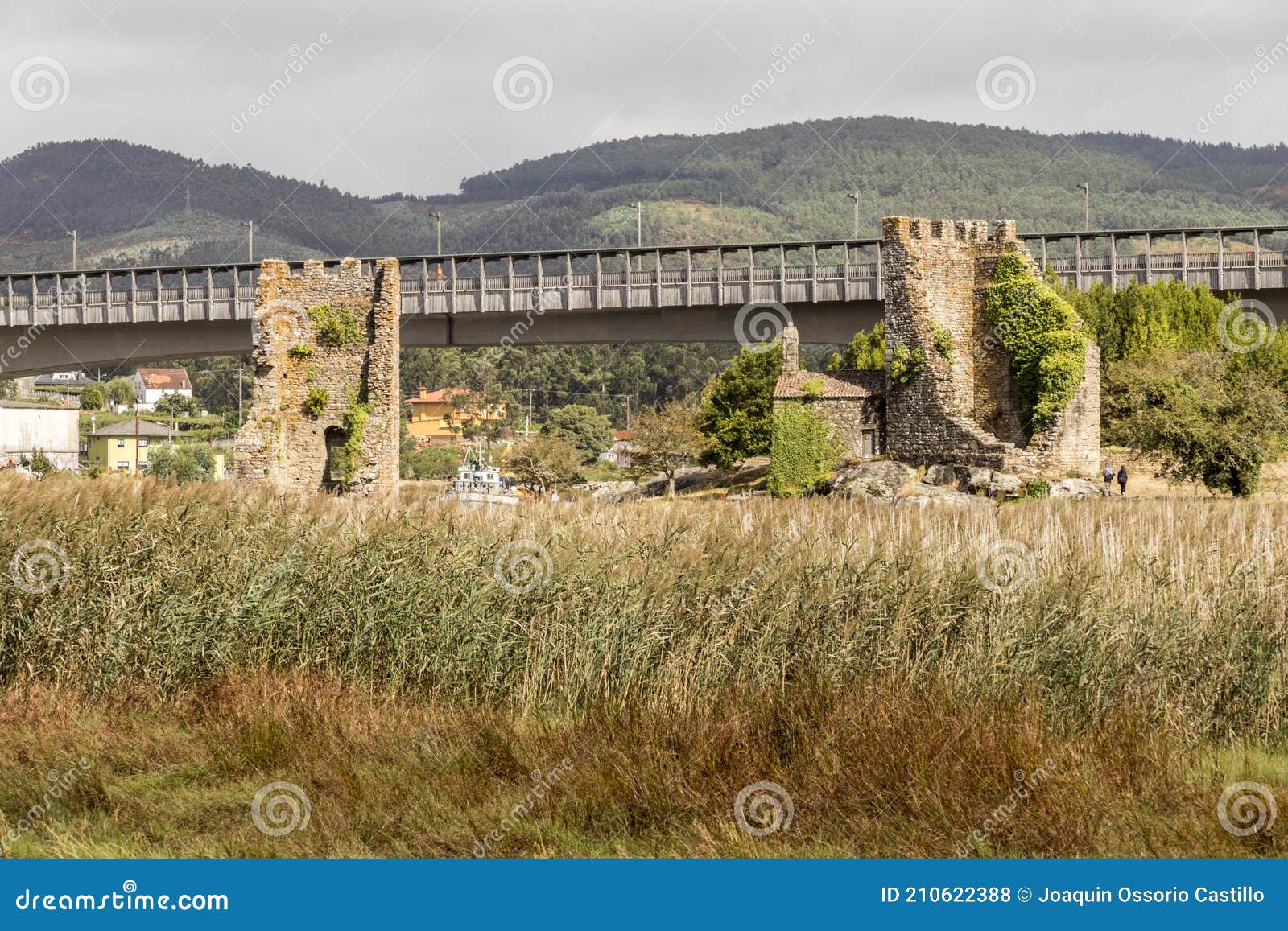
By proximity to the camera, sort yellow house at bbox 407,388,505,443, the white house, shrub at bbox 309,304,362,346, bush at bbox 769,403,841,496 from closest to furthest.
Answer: shrub at bbox 309,304,362,346
bush at bbox 769,403,841,496
yellow house at bbox 407,388,505,443
the white house

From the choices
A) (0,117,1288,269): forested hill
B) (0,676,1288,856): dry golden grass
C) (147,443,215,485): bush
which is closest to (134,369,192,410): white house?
(0,117,1288,269): forested hill

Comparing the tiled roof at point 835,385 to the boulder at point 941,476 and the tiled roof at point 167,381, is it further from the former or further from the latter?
the tiled roof at point 167,381

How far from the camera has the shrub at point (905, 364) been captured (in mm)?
38094

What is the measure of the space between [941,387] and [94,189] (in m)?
169

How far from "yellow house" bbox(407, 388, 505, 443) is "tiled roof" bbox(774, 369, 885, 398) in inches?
2140

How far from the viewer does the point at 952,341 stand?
38.2m

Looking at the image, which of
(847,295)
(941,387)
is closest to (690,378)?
(847,295)

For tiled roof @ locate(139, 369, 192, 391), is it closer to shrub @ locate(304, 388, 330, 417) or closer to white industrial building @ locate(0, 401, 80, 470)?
white industrial building @ locate(0, 401, 80, 470)

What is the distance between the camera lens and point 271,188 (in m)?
186

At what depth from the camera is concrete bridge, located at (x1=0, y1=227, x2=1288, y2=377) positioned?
46.8m

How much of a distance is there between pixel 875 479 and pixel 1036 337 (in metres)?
6.10

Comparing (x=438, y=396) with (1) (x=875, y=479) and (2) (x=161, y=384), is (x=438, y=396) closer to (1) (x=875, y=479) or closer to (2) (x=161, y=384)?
(2) (x=161, y=384)

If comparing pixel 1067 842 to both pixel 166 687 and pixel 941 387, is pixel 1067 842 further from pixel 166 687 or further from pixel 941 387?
pixel 941 387

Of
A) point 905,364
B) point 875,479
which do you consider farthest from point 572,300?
point 875,479
